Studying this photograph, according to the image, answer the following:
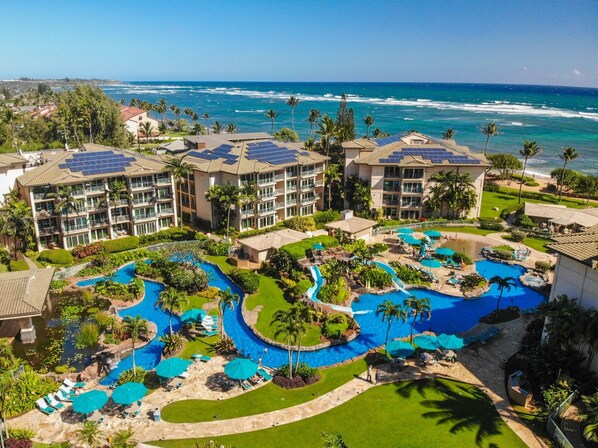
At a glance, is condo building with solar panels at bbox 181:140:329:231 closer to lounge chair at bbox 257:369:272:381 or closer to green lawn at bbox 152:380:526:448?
lounge chair at bbox 257:369:272:381

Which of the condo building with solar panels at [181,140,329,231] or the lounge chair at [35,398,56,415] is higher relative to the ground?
the condo building with solar panels at [181,140,329,231]

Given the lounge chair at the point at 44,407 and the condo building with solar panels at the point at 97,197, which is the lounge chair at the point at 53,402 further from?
the condo building with solar panels at the point at 97,197

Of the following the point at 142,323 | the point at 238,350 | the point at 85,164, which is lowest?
the point at 238,350

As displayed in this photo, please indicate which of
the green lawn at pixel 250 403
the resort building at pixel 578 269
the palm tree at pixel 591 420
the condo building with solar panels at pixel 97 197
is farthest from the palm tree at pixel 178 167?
the palm tree at pixel 591 420

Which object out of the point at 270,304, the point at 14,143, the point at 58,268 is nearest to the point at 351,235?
the point at 270,304

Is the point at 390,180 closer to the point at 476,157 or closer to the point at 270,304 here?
the point at 476,157

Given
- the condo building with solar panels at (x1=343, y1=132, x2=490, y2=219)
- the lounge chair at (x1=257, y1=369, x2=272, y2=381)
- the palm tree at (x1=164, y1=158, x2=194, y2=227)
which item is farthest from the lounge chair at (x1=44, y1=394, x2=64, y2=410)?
the condo building with solar panels at (x1=343, y1=132, x2=490, y2=219)
